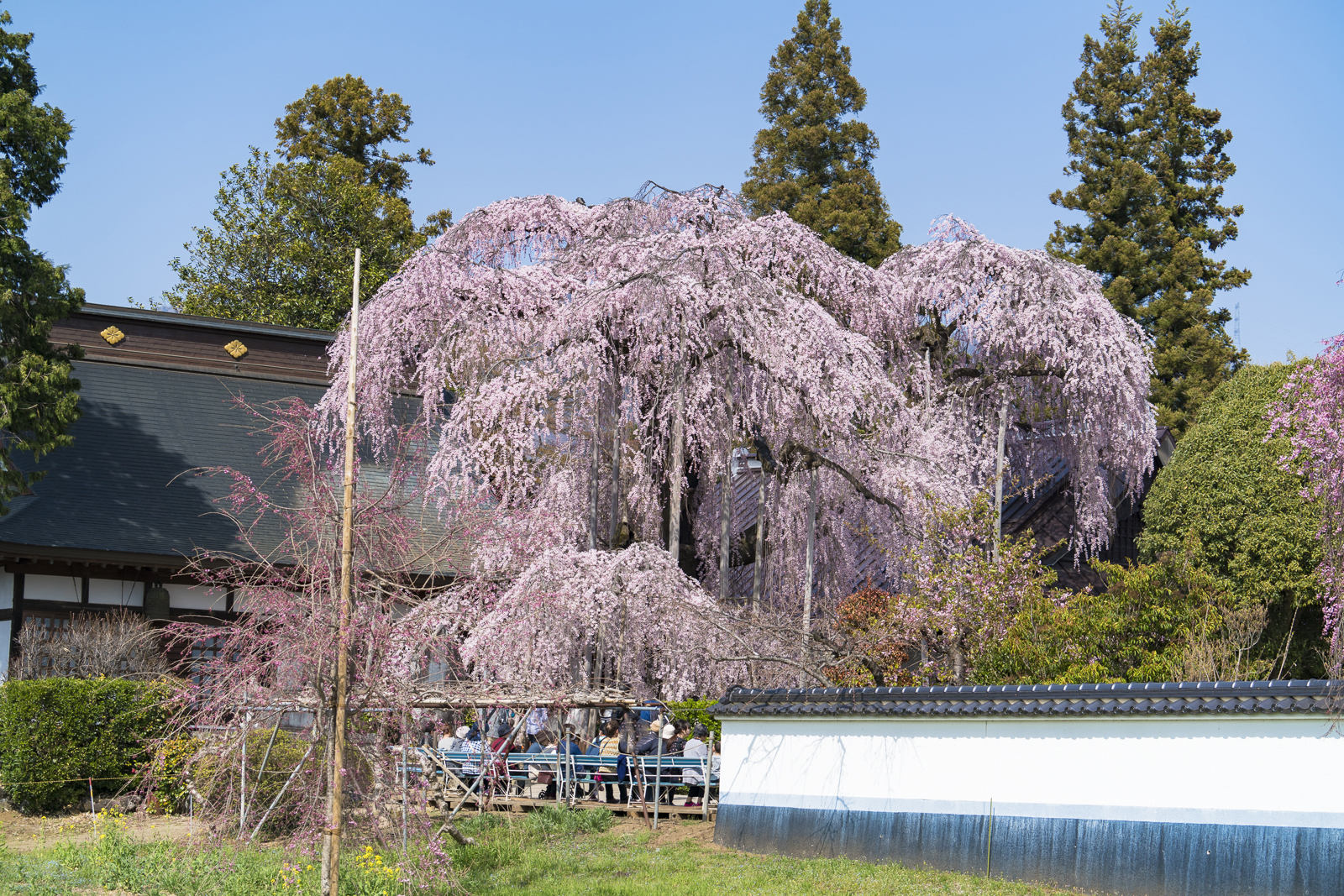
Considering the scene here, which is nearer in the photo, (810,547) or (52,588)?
(810,547)

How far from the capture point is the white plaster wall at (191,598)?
19641 mm

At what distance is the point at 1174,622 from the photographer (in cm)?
1510

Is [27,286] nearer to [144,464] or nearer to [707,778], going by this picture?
[144,464]

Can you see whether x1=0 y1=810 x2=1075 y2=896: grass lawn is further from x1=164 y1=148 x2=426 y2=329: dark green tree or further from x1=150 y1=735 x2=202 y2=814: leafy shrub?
x1=164 y1=148 x2=426 y2=329: dark green tree

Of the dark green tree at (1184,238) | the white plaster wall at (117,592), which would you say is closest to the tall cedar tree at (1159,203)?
the dark green tree at (1184,238)

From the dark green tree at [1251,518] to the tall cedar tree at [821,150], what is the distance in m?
15.3

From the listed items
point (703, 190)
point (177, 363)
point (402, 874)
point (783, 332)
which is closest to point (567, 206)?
point (703, 190)

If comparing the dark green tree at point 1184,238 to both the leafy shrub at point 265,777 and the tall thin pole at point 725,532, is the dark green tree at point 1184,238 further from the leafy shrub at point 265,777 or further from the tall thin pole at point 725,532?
the leafy shrub at point 265,777

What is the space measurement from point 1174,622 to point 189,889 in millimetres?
11001

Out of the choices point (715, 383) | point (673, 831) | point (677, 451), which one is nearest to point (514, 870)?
point (673, 831)

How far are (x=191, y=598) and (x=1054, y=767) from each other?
13.7 meters

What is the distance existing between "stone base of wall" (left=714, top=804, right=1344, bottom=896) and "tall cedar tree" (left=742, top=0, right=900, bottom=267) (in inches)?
928

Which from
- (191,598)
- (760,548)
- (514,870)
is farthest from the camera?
(191,598)

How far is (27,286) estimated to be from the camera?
17.3 meters
